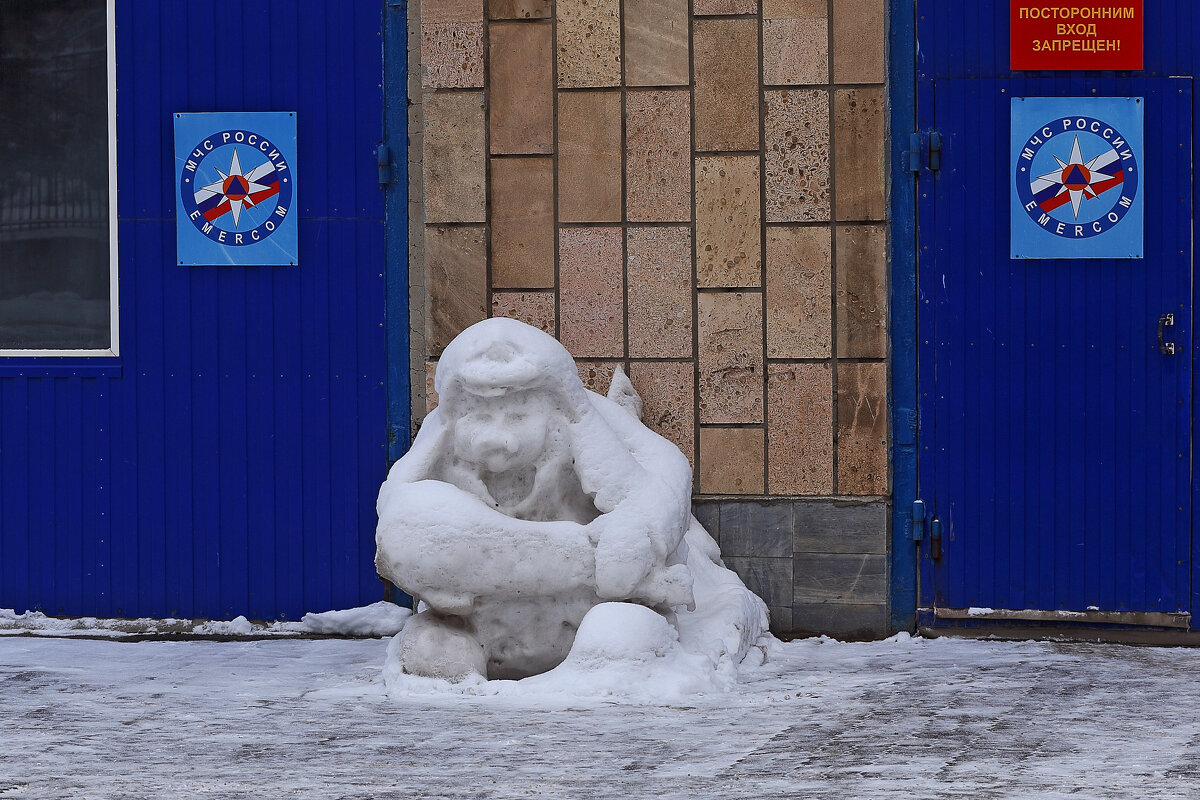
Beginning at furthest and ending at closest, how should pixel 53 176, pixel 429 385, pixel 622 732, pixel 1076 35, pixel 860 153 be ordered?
1. pixel 53 176
2. pixel 429 385
3. pixel 860 153
4. pixel 1076 35
5. pixel 622 732

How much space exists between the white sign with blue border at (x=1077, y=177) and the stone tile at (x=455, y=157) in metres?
2.26

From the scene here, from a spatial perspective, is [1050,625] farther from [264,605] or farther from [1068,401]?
[264,605]

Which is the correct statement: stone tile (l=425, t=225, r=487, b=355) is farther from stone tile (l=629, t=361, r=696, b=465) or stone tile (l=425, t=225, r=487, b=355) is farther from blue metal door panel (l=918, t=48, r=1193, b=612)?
blue metal door panel (l=918, t=48, r=1193, b=612)

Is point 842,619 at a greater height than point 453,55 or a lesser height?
lesser

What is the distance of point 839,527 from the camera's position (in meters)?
6.55

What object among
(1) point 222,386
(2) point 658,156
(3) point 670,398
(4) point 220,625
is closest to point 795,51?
(2) point 658,156

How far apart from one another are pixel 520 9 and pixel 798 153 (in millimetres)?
1345

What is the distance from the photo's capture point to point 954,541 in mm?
6523

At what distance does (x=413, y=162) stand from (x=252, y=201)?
0.72m

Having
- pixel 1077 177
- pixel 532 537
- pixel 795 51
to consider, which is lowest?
pixel 532 537

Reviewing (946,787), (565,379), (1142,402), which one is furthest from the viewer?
(1142,402)

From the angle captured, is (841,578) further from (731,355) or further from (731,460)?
(731,355)

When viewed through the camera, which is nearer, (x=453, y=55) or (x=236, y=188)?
(x=453, y=55)

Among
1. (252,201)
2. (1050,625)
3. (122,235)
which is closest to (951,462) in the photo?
(1050,625)
